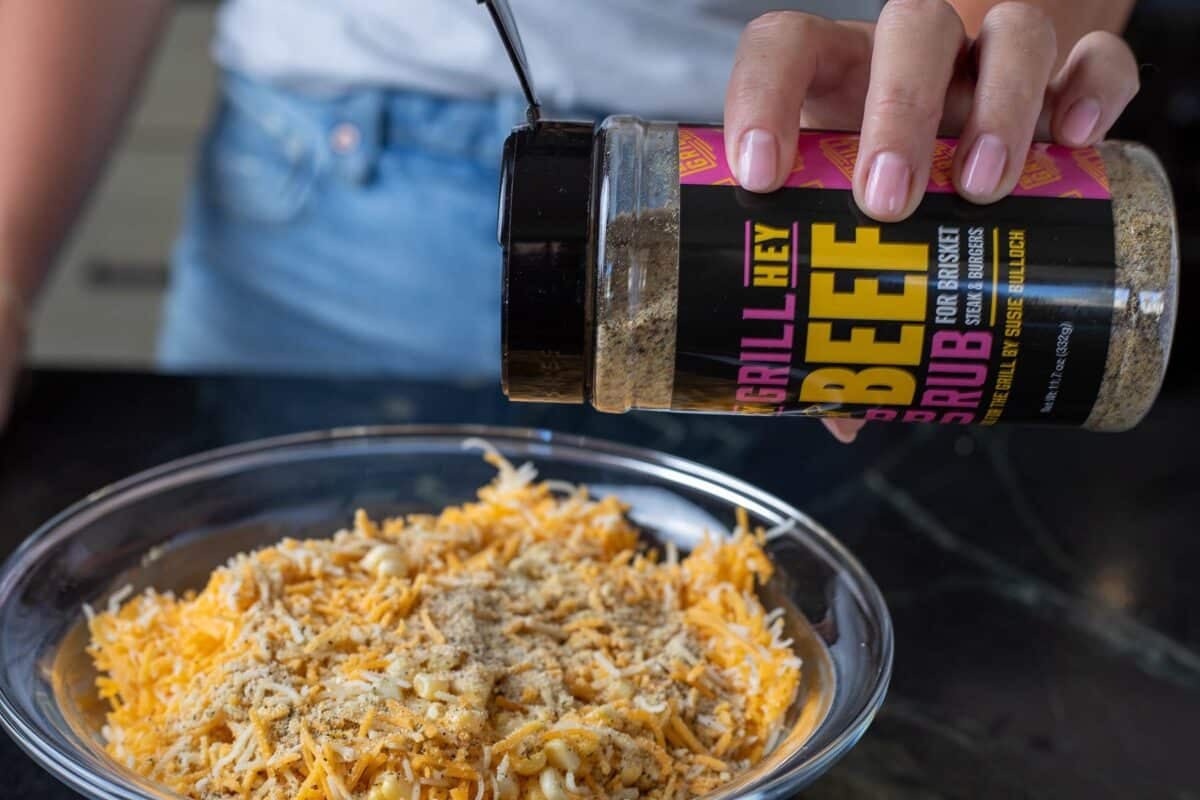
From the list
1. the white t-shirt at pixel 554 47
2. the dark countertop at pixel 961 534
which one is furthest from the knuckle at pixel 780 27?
the white t-shirt at pixel 554 47

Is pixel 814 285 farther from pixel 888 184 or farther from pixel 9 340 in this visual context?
pixel 9 340

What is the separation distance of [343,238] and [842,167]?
1.27 m

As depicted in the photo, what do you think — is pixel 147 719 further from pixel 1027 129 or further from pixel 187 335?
pixel 187 335

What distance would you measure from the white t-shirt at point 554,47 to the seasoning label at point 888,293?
937mm

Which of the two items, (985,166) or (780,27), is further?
(780,27)

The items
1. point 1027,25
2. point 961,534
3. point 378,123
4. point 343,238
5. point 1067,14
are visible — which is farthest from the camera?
point 343,238

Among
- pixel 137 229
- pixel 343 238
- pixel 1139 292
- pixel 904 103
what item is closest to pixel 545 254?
pixel 904 103

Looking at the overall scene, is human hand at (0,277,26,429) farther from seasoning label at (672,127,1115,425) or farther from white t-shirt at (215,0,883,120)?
seasoning label at (672,127,1115,425)

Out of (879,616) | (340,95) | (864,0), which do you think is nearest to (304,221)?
(340,95)

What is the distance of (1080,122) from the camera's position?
0.87 m

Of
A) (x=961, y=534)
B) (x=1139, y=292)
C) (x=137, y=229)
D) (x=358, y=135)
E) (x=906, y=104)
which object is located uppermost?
(x=906, y=104)

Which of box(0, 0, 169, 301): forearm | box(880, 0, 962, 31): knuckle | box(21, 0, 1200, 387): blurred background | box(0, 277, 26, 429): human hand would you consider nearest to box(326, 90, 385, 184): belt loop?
box(0, 0, 169, 301): forearm

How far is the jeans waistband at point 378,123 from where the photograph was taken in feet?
5.83

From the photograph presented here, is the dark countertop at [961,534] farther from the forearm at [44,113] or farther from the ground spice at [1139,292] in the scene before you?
the ground spice at [1139,292]
